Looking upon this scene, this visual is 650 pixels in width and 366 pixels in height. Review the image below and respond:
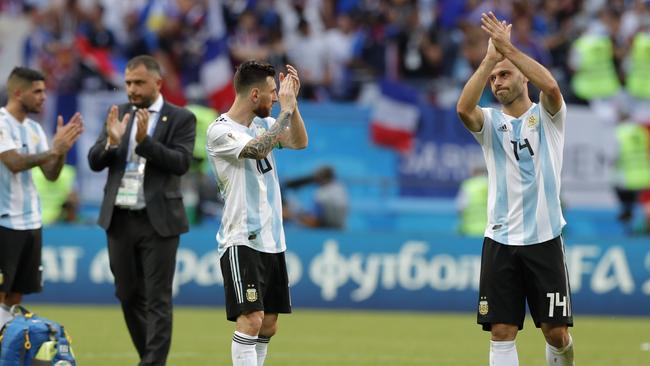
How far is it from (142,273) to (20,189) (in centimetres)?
149

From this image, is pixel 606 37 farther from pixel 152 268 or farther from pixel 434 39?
pixel 152 268

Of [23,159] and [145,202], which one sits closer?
[145,202]

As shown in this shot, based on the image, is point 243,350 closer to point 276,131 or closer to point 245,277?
point 245,277

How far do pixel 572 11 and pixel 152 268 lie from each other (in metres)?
15.3

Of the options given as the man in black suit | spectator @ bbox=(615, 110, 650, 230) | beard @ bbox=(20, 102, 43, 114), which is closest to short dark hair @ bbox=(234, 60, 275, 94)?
the man in black suit

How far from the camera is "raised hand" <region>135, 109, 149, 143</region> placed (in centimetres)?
990

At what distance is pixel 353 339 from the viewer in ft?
48.3

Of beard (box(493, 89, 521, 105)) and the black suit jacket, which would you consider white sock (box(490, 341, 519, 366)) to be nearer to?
beard (box(493, 89, 521, 105))

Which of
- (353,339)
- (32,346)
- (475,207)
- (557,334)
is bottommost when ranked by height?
(353,339)

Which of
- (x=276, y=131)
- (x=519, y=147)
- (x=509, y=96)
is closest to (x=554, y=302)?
(x=519, y=147)

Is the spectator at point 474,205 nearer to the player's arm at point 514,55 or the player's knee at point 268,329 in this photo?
the player's knee at point 268,329

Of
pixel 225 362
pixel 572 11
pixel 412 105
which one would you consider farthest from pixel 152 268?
pixel 572 11

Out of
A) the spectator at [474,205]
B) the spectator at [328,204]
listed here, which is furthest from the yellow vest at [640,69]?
the spectator at [328,204]

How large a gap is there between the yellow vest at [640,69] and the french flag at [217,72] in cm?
694
